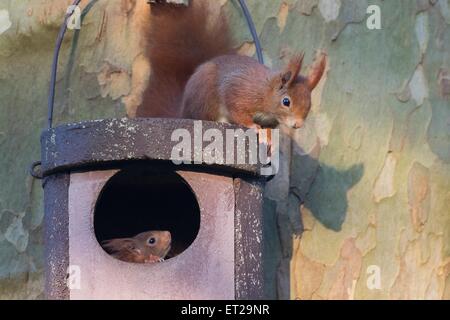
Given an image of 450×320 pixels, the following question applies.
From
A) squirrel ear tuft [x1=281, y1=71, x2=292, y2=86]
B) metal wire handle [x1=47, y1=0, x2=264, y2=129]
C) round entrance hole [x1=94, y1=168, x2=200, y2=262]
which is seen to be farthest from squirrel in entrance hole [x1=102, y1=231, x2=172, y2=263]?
squirrel ear tuft [x1=281, y1=71, x2=292, y2=86]

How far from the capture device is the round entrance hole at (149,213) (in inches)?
107

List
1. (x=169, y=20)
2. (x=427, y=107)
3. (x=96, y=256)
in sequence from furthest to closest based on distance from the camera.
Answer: (x=427, y=107)
(x=169, y=20)
(x=96, y=256)

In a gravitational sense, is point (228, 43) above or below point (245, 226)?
above

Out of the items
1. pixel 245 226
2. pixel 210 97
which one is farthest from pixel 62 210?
pixel 210 97

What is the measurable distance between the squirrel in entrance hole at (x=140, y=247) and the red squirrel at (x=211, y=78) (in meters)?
0.27

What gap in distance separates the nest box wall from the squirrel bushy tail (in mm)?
368

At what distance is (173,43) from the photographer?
257cm

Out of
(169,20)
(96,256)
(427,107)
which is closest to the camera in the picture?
(96,256)

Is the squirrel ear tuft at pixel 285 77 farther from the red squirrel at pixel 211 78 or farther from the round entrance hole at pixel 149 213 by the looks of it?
the round entrance hole at pixel 149 213

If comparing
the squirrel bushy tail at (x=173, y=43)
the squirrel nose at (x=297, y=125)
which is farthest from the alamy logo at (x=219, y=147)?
the squirrel bushy tail at (x=173, y=43)

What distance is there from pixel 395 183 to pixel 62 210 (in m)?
0.84

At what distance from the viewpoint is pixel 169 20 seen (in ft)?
8.41
